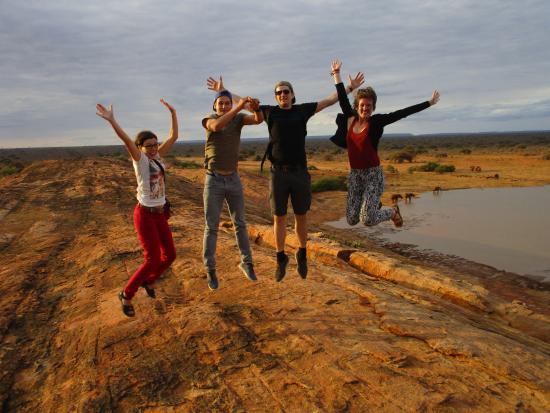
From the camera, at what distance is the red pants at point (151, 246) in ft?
14.4

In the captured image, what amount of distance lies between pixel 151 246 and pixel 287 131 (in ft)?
6.21

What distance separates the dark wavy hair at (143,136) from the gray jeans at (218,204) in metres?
0.73

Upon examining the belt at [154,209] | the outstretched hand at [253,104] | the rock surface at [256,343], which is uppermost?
the outstretched hand at [253,104]

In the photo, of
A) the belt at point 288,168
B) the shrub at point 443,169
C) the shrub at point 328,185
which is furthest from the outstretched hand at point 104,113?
the shrub at point 443,169

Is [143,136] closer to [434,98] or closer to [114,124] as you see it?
[114,124]

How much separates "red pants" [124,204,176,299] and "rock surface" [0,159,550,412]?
44 centimetres

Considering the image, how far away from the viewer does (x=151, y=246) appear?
14.6 ft

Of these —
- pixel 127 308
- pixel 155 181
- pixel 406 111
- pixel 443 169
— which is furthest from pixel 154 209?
pixel 443 169

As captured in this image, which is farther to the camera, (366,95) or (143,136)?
(366,95)

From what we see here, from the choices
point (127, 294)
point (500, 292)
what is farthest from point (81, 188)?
point (500, 292)

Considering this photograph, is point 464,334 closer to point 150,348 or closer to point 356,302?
point 356,302

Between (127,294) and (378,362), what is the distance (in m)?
2.60

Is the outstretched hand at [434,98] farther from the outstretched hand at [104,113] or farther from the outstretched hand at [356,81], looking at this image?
the outstretched hand at [104,113]

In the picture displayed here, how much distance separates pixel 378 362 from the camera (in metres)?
3.78
